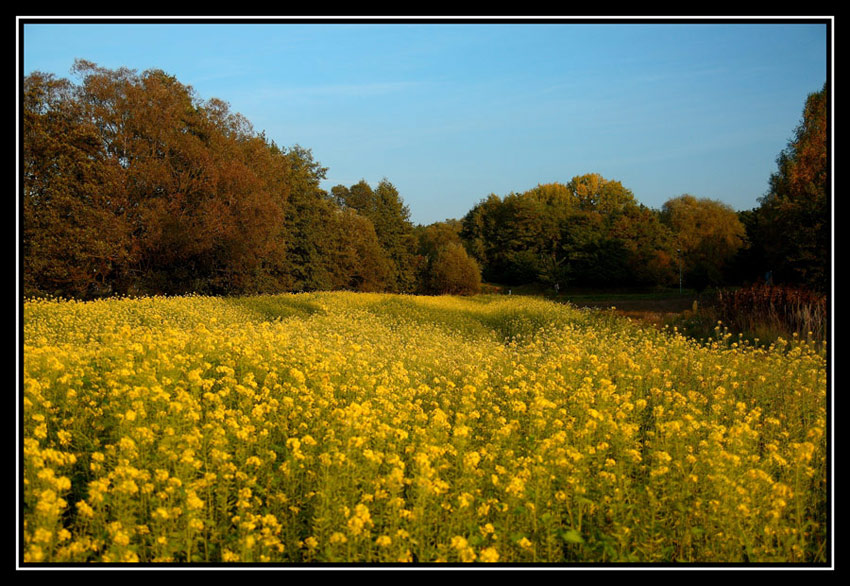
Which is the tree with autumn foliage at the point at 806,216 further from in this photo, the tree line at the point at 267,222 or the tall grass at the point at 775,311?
the tall grass at the point at 775,311

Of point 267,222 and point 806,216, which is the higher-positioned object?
point 267,222

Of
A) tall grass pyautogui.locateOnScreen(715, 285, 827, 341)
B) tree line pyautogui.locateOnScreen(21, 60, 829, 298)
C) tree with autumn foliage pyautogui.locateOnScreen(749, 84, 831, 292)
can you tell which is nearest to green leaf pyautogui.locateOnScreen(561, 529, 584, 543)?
tree line pyautogui.locateOnScreen(21, 60, 829, 298)

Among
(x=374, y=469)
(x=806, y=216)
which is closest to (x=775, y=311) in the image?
(x=806, y=216)

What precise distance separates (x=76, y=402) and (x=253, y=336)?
3147 mm

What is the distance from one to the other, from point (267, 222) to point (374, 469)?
2413cm

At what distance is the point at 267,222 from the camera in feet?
89.2

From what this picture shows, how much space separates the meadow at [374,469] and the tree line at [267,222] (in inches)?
61.4

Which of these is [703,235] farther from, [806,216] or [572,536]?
[572,536]

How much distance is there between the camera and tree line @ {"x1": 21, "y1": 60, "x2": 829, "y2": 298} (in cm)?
1514

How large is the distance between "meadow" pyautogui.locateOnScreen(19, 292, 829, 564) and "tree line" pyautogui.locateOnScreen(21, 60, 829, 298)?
156cm

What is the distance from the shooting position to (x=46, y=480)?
12.3 ft

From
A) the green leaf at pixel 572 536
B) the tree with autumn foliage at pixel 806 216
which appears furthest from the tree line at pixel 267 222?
the green leaf at pixel 572 536

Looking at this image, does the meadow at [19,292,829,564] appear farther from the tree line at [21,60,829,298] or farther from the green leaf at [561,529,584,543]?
the tree line at [21,60,829,298]
